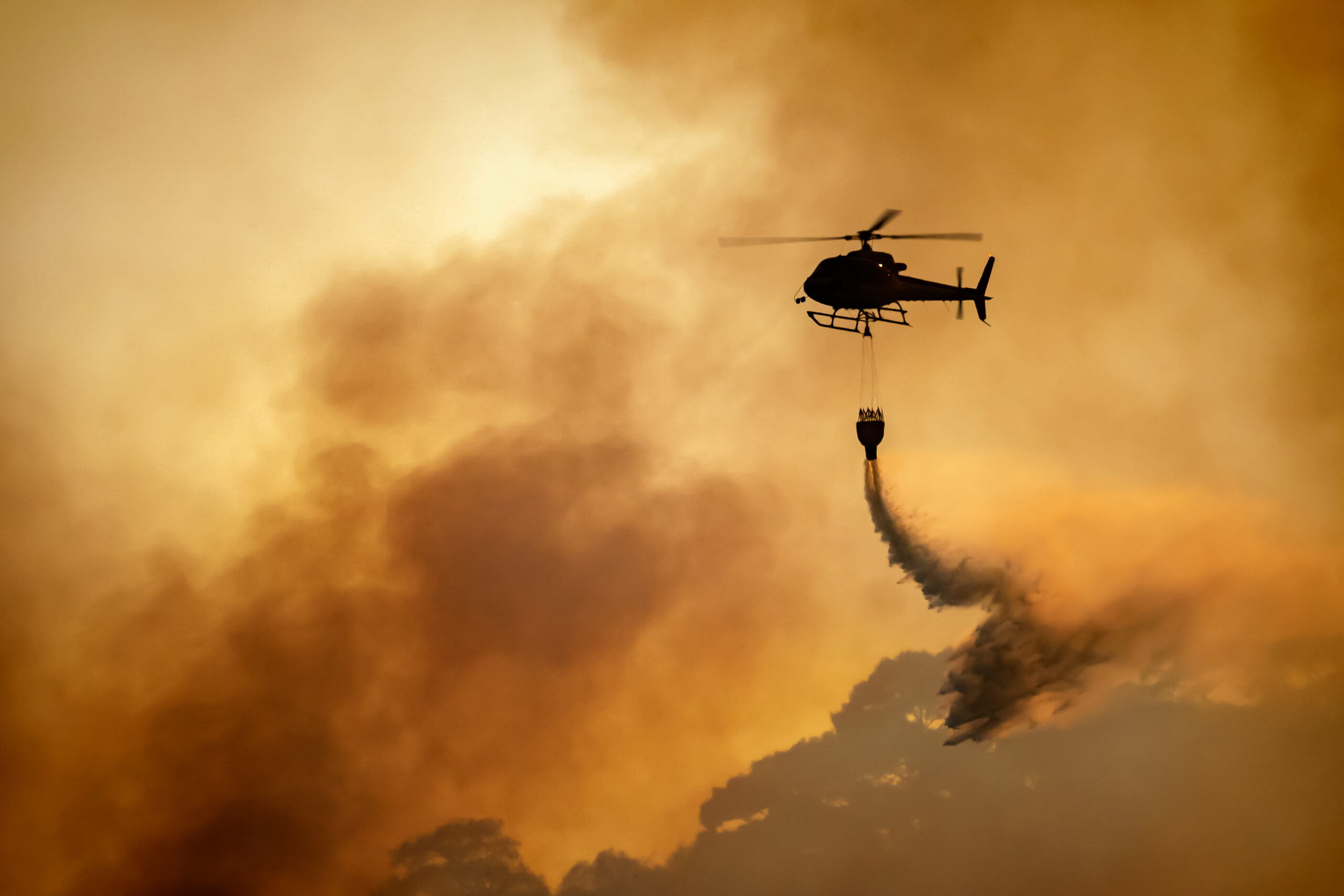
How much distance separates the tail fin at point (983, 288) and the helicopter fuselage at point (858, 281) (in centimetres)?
780

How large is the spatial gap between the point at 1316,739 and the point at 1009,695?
65.1 metres

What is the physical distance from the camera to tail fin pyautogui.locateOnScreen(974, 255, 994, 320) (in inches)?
2279

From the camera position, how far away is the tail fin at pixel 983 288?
57.9 meters

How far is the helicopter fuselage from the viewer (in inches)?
1972

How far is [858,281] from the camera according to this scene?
165 ft

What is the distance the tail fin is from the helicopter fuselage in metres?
7.80

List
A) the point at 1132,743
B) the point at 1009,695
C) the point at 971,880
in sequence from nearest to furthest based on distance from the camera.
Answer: the point at 1009,695 → the point at 1132,743 → the point at 971,880

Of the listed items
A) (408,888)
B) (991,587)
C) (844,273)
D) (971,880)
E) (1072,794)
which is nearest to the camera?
(844,273)

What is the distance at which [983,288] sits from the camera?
193 ft

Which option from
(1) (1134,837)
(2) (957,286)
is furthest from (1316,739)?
(2) (957,286)

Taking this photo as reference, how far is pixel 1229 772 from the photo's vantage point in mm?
132625

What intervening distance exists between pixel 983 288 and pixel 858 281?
12.8 meters

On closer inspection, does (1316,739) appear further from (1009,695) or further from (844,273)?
(844,273)

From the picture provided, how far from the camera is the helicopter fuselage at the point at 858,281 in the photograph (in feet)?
164
